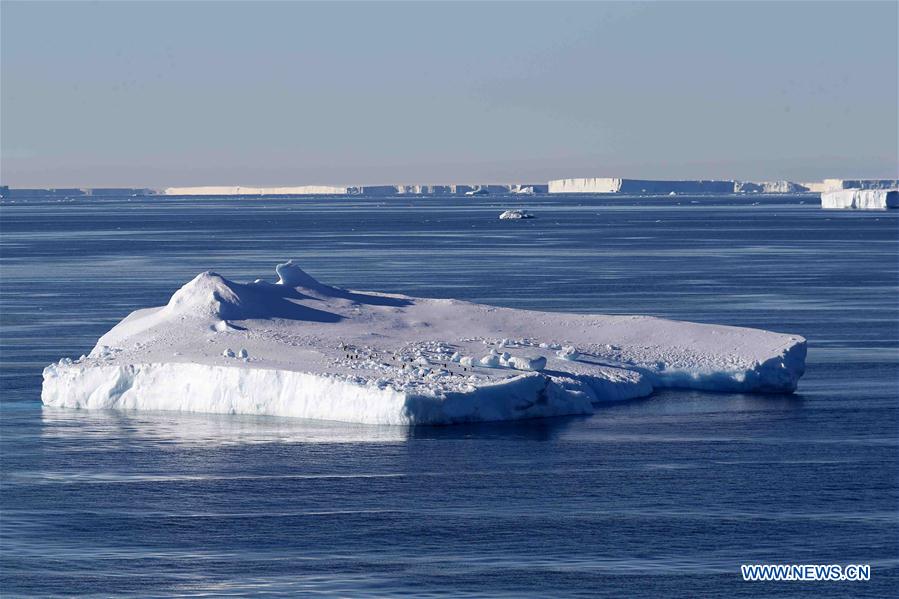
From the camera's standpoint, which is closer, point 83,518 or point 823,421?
point 83,518

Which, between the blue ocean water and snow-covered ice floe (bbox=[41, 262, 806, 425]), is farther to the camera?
snow-covered ice floe (bbox=[41, 262, 806, 425])

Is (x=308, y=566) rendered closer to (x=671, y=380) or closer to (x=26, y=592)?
(x=26, y=592)

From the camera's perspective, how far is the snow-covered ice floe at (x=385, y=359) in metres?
34.6

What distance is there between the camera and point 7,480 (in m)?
29.5

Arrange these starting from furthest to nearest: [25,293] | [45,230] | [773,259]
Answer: [45,230], [773,259], [25,293]

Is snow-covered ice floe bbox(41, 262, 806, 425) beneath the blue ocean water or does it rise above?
above

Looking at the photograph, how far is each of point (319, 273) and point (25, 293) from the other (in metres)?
17.7

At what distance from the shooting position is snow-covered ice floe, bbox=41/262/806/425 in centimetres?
3462

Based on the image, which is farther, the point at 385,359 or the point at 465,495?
the point at 385,359

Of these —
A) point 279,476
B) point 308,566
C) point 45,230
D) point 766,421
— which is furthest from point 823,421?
point 45,230

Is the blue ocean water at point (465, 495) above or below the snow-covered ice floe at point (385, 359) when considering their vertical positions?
below

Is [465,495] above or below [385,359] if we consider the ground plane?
below

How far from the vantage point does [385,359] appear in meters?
37.1

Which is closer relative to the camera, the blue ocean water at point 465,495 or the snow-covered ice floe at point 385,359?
the blue ocean water at point 465,495
